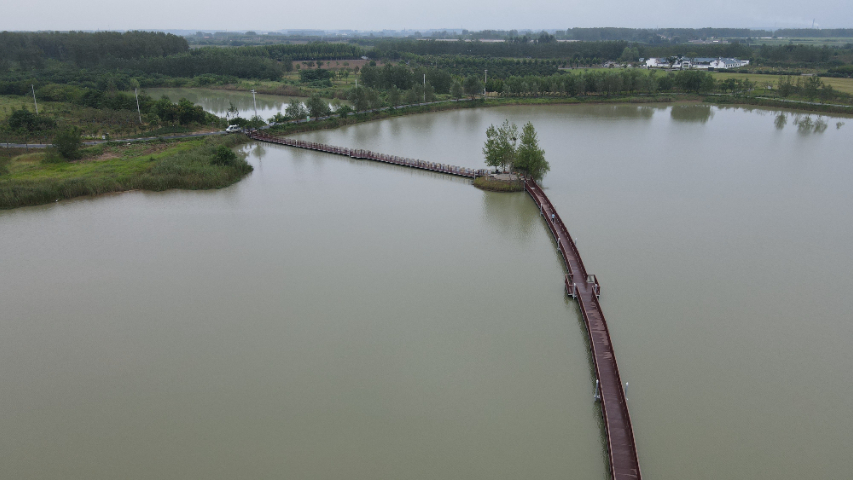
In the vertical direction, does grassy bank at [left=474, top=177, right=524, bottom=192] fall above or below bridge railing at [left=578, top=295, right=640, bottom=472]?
above

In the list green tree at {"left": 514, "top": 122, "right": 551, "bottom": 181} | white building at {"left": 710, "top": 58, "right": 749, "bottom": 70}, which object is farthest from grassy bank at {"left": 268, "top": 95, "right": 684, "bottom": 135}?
white building at {"left": 710, "top": 58, "right": 749, "bottom": 70}

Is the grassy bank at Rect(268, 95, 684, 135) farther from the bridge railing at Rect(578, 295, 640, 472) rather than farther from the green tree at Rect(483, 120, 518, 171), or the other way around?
the bridge railing at Rect(578, 295, 640, 472)

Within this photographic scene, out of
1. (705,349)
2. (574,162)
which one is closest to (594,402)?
(705,349)

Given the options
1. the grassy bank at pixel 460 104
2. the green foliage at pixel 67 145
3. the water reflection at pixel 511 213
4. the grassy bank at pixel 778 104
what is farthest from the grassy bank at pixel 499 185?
the grassy bank at pixel 778 104

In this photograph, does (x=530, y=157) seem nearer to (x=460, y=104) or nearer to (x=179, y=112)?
(x=179, y=112)

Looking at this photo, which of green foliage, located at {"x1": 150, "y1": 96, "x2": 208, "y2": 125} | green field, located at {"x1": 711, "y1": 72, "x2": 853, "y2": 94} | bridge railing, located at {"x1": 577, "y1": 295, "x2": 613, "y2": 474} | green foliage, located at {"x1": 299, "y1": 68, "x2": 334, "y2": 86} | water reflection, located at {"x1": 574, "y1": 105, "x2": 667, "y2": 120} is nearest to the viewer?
bridge railing, located at {"x1": 577, "y1": 295, "x2": 613, "y2": 474}

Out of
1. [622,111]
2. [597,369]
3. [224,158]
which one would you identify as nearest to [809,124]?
[622,111]

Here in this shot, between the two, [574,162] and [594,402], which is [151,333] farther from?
[574,162]
